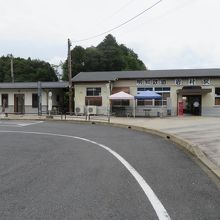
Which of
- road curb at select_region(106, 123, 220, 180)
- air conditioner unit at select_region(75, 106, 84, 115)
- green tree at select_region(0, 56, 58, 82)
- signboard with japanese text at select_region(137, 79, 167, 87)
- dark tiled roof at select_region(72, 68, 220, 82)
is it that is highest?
green tree at select_region(0, 56, 58, 82)

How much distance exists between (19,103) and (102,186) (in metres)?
41.0

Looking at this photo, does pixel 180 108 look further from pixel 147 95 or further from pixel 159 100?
pixel 147 95

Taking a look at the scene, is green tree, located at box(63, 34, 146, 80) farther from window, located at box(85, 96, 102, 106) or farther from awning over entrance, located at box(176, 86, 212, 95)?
awning over entrance, located at box(176, 86, 212, 95)

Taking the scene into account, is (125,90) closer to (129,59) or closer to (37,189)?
(37,189)

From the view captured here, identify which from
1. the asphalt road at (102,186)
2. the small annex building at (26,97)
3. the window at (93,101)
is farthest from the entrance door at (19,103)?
the asphalt road at (102,186)

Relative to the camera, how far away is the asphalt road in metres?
6.55

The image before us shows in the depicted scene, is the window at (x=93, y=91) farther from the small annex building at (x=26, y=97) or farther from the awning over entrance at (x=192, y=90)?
the awning over entrance at (x=192, y=90)

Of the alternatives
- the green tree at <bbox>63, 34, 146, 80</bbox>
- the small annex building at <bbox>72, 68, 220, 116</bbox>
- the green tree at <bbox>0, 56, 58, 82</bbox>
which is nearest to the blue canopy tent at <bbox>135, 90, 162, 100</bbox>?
the small annex building at <bbox>72, 68, 220, 116</bbox>

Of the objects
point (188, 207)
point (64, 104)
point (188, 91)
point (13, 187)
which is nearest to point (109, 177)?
point (13, 187)

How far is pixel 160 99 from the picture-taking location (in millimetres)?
42344

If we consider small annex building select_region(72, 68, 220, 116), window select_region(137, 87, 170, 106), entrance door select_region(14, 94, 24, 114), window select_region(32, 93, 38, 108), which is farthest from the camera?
entrance door select_region(14, 94, 24, 114)

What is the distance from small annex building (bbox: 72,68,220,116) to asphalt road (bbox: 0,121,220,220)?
87.8 ft

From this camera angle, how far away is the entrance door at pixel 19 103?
48.0m

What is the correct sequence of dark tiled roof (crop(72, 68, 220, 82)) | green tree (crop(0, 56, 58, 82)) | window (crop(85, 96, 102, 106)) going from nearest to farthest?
dark tiled roof (crop(72, 68, 220, 82))
window (crop(85, 96, 102, 106))
green tree (crop(0, 56, 58, 82))
